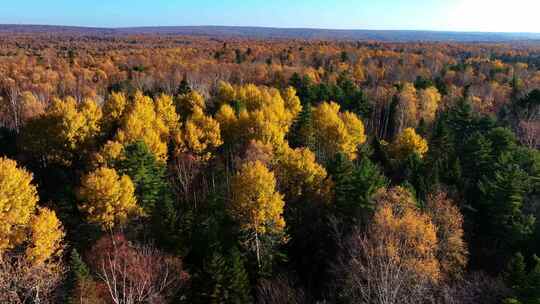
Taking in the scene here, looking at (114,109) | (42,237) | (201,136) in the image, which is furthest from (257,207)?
(114,109)

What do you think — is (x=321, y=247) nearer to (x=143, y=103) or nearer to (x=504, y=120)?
(x=143, y=103)

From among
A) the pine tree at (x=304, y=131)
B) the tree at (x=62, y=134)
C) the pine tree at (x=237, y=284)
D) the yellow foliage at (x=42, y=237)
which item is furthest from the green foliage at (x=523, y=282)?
the tree at (x=62, y=134)

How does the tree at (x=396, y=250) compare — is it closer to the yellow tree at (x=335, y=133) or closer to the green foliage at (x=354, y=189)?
A: the green foliage at (x=354, y=189)

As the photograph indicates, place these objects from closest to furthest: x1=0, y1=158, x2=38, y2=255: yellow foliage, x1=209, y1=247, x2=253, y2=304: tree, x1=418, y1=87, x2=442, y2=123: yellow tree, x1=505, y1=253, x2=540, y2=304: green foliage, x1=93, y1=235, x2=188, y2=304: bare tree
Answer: x1=505, y1=253, x2=540, y2=304: green foliage
x1=93, y1=235, x2=188, y2=304: bare tree
x1=209, y1=247, x2=253, y2=304: tree
x1=0, y1=158, x2=38, y2=255: yellow foliage
x1=418, y1=87, x2=442, y2=123: yellow tree

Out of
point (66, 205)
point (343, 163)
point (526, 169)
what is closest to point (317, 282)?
point (343, 163)

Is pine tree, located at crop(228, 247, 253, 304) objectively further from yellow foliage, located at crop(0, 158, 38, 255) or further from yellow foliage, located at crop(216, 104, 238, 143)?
yellow foliage, located at crop(216, 104, 238, 143)

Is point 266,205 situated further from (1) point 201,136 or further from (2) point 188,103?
(2) point 188,103

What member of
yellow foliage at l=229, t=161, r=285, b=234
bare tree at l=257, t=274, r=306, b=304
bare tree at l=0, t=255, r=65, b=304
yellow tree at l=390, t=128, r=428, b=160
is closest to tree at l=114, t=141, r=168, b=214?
yellow foliage at l=229, t=161, r=285, b=234
